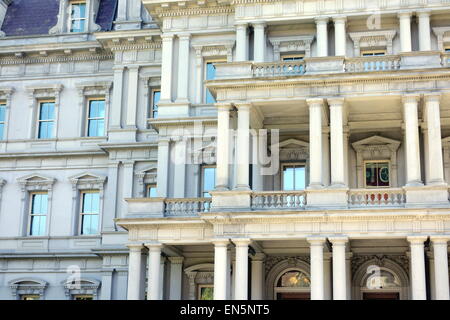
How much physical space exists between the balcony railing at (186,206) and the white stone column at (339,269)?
4693 millimetres

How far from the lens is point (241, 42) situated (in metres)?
27.7

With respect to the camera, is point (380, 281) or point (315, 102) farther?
point (380, 281)

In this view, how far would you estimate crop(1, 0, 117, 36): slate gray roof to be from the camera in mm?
35031

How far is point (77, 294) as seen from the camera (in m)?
31.0

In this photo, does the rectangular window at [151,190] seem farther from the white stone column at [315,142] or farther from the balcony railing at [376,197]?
the balcony railing at [376,197]

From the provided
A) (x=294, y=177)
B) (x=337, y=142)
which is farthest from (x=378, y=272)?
(x=337, y=142)

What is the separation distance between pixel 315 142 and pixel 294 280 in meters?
6.08

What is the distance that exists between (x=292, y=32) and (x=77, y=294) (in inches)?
549

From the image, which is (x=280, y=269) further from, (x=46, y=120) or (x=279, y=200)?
(x=46, y=120)

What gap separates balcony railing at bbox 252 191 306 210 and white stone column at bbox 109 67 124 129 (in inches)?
363

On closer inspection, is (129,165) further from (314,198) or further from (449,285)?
(449,285)

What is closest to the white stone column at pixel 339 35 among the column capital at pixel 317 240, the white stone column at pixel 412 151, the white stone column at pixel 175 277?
the white stone column at pixel 412 151

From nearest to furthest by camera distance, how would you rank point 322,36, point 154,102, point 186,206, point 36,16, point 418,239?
point 418,239
point 186,206
point 322,36
point 154,102
point 36,16
